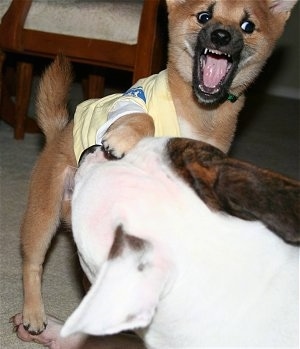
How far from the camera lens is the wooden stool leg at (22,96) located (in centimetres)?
296

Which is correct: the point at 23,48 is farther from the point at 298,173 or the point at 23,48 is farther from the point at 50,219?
the point at 298,173

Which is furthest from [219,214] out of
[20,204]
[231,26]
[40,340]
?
[20,204]

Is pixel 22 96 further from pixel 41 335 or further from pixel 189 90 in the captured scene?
pixel 41 335

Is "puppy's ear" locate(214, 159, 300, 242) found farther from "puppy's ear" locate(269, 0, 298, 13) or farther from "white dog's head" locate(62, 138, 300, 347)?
"puppy's ear" locate(269, 0, 298, 13)

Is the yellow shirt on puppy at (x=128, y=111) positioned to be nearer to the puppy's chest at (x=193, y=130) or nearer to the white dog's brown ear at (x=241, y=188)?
the puppy's chest at (x=193, y=130)

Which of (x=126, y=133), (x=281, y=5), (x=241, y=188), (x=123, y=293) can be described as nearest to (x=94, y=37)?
(x=281, y=5)

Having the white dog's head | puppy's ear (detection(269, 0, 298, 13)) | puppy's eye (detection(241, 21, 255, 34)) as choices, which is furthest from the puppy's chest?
the white dog's head

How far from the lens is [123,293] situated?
0.89 meters

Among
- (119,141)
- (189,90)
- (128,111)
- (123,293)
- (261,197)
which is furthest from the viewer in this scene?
(189,90)

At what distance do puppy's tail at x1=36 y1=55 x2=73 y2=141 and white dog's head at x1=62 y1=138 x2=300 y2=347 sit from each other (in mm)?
847

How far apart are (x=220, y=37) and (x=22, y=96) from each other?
4.77 ft

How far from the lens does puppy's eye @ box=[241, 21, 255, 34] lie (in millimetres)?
1822

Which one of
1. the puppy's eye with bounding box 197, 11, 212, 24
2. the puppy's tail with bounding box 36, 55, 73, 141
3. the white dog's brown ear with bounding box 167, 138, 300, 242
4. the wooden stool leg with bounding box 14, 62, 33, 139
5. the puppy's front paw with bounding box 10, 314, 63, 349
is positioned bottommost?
the wooden stool leg with bounding box 14, 62, 33, 139

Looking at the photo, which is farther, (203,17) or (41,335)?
(203,17)
